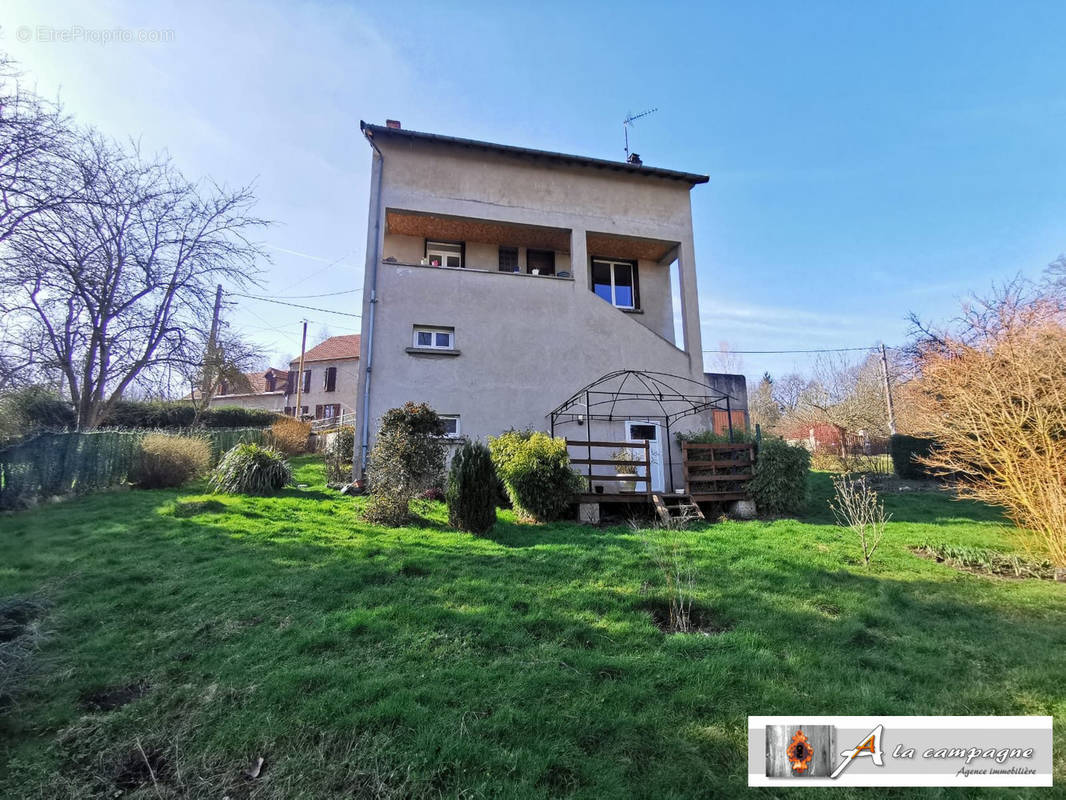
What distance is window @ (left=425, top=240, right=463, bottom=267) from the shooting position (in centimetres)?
1358

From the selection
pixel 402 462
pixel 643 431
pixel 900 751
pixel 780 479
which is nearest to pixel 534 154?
pixel 643 431

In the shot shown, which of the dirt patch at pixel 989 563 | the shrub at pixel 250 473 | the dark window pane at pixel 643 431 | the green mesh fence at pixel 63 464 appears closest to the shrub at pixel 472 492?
the shrub at pixel 250 473

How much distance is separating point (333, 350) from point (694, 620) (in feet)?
122

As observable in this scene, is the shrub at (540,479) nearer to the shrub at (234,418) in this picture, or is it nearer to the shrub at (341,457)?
the shrub at (341,457)

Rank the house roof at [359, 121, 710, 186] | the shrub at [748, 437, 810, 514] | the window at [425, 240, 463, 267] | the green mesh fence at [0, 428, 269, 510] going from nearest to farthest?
the green mesh fence at [0, 428, 269, 510]
the shrub at [748, 437, 810, 514]
the house roof at [359, 121, 710, 186]
the window at [425, 240, 463, 267]

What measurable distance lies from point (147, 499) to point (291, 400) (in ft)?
97.5

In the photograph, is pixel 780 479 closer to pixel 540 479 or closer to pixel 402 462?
pixel 540 479

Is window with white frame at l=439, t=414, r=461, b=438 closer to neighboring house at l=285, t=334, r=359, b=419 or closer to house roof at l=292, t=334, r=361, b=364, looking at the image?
neighboring house at l=285, t=334, r=359, b=419

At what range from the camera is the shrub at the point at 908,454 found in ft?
46.4

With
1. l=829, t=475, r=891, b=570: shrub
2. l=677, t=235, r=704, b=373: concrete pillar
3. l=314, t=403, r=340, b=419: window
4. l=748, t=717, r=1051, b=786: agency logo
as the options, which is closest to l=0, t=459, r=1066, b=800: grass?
l=748, t=717, r=1051, b=786: agency logo

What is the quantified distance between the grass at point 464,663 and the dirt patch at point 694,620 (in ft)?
0.18

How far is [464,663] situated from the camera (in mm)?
3299

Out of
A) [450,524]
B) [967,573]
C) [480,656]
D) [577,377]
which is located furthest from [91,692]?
[577,377]

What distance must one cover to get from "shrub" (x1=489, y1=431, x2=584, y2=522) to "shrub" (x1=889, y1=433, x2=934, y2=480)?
12325 millimetres
